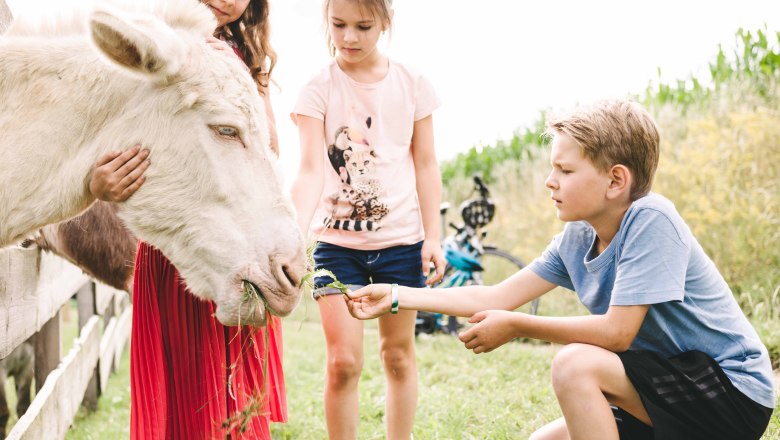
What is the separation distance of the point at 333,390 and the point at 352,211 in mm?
852

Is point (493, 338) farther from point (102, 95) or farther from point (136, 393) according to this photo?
point (102, 95)

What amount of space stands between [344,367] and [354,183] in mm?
877

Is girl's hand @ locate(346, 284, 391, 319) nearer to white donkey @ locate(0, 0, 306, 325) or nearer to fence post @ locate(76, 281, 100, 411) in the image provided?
white donkey @ locate(0, 0, 306, 325)

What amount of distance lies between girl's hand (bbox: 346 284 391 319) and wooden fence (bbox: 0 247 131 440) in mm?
1401

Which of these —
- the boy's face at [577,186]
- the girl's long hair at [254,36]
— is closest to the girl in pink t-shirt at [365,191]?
the girl's long hair at [254,36]

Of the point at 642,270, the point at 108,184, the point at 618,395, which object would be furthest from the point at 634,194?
the point at 108,184

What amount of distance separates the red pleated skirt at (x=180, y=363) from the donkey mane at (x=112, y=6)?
2.90 ft

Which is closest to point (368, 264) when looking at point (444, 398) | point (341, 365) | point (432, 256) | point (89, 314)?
point (432, 256)

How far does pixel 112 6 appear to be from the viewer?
250 centimetres

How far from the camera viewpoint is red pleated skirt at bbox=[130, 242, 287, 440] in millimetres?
2852

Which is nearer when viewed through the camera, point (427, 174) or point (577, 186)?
point (577, 186)

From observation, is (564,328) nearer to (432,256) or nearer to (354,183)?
(432,256)

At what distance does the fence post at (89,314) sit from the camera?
571 centimetres

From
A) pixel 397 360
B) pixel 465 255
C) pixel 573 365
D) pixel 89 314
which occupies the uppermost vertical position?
pixel 573 365
